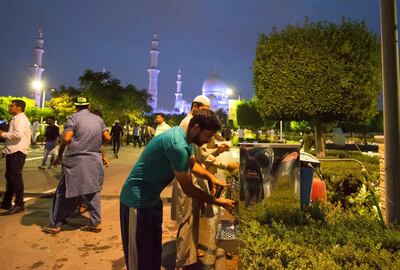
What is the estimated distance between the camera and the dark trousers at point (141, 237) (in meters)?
2.57

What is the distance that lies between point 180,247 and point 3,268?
76.9 inches

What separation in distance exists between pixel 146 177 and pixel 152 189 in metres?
0.11

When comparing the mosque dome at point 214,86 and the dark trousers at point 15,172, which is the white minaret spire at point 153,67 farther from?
the dark trousers at point 15,172

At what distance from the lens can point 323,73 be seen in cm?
1209

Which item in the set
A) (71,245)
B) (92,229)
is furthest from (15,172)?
(71,245)

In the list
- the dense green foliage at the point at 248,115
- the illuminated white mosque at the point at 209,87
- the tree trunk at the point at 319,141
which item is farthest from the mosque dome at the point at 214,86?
the tree trunk at the point at 319,141

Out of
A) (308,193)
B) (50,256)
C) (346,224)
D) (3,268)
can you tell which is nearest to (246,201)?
(308,193)

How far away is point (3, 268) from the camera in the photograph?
12.7ft

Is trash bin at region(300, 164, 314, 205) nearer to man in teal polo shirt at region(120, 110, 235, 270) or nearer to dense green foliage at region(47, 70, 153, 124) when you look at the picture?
man in teal polo shirt at region(120, 110, 235, 270)

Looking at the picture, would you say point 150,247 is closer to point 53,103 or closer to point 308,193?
point 308,193

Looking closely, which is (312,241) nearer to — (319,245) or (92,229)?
(319,245)

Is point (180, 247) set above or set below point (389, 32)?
below

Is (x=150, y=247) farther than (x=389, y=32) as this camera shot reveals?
No

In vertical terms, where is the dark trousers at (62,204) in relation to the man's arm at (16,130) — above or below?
below
